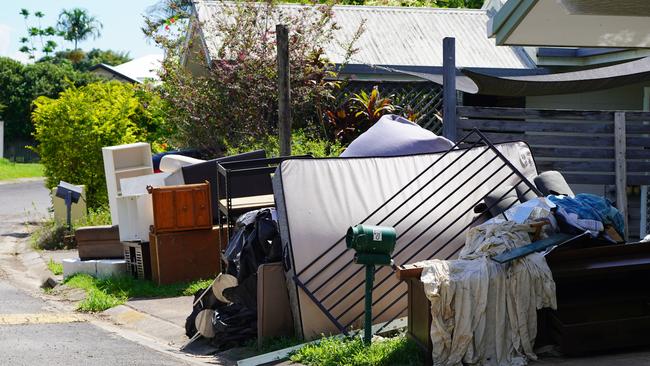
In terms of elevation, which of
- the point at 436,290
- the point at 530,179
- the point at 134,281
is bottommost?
the point at 134,281

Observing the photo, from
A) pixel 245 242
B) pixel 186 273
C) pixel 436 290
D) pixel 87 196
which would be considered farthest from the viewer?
pixel 87 196

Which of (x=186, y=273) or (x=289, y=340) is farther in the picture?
(x=186, y=273)

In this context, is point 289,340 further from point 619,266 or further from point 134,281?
point 134,281

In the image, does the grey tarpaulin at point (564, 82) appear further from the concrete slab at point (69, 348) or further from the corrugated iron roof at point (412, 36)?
the concrete slab at point (69, 348)

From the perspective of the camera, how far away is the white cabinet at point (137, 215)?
11219 mm

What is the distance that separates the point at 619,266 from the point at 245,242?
3265 millimetres

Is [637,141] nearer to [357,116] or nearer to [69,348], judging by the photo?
[357,116]

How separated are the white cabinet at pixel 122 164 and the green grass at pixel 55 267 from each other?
116cm

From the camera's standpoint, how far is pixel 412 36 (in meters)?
17.5

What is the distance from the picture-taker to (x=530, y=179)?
8398 mm

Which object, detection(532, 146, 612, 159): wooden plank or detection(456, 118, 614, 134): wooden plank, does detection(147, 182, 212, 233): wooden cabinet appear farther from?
detection(532, 146, 612, 159): wooden plank

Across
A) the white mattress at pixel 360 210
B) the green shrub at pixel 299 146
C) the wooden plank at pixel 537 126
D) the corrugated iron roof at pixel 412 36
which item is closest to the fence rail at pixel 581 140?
the wooden plank at pixel 537 126

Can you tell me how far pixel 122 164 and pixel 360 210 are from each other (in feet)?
20.8

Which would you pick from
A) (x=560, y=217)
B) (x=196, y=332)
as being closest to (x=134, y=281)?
(x=196, y=332)
